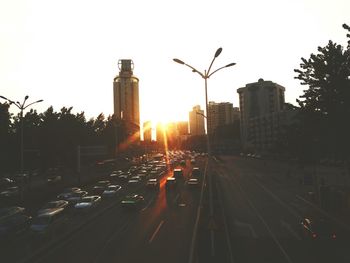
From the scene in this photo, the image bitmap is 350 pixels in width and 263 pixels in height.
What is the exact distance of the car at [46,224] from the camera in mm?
24469

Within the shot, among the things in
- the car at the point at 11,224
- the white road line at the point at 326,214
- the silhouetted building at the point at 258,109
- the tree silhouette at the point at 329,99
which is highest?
the silhouetted building at the point at 258,109

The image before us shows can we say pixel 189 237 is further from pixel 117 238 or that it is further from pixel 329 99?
pixel 329 99

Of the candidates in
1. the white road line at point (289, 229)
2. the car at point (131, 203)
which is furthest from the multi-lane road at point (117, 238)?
the white road line at point (289, 229)

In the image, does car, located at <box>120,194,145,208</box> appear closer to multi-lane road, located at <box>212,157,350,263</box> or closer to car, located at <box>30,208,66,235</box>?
car, located at <box>30,208,66,235</box>

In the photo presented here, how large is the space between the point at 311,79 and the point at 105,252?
1837 centimetres

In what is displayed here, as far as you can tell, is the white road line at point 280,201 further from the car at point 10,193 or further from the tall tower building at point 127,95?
the tall tower building at point 127,95

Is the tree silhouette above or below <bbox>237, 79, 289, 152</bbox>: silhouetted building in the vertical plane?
below

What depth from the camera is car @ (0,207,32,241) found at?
80.3ft

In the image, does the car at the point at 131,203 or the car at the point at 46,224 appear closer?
the car at the point at 46,224

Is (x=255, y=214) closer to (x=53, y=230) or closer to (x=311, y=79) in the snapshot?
(x=311, y=79)

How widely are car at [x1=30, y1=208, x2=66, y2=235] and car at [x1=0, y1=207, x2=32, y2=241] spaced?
1.36 m

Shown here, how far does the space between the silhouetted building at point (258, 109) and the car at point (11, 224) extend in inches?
5289

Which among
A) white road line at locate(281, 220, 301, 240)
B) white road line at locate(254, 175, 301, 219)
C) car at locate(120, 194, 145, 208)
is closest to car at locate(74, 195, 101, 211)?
car at locate(120, 194, 145, 208)

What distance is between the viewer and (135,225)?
27234 mm
